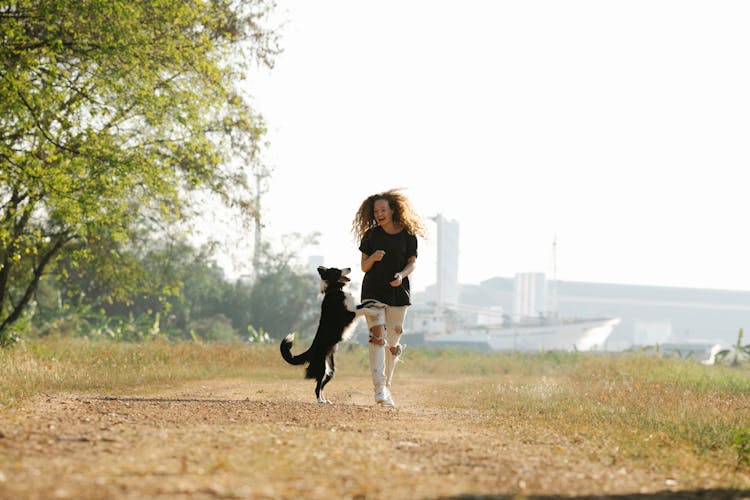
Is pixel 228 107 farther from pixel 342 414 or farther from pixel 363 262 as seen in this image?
pixel 342 414

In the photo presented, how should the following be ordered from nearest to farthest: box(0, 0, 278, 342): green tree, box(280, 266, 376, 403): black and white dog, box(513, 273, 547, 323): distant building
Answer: box(280, 266, 376, 403): black and white dog < box(0, 0, 278, 342): green tree < box(513, 273, 547, 323): distant building

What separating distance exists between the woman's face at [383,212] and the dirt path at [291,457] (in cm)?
224

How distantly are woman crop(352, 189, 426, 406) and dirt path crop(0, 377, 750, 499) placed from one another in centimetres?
112

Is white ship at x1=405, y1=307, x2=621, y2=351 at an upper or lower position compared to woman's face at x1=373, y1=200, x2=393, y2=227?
lower

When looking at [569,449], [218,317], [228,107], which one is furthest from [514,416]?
[218,317]

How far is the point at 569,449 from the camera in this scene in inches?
302

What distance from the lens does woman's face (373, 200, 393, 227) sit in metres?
10.9

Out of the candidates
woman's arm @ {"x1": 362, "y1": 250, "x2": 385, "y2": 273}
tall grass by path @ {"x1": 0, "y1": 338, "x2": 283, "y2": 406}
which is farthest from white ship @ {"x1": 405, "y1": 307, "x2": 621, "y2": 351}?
woman's arm @ {"x1": 362, "y1": 250, "x2": 385, "y2": 273}

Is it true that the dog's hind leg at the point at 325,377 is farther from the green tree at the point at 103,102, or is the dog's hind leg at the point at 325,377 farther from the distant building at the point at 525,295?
the distant building at the point at 525,295

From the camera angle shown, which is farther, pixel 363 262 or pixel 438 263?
pixel 438 263

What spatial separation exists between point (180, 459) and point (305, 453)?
894 millimetres

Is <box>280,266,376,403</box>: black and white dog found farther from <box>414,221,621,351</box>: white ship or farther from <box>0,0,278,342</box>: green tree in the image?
<box>414,221,621,351</box>: white ship

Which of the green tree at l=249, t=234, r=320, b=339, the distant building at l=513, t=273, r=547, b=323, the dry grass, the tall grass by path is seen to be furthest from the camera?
the distant building at l=513, t=273, r=547, b=323

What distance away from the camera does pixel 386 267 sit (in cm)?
1087
